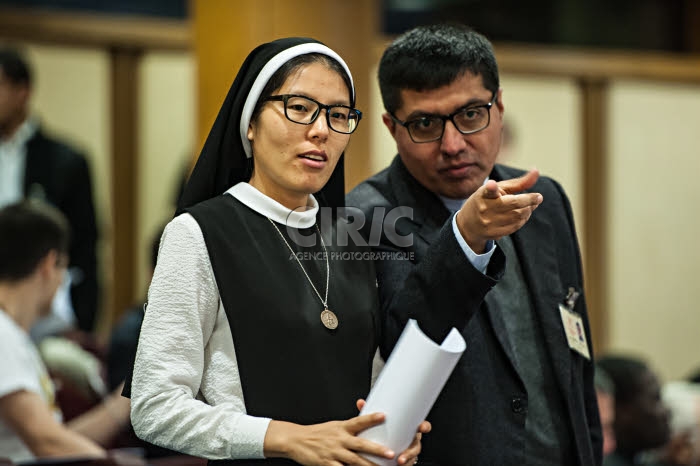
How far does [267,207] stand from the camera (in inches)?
74.2

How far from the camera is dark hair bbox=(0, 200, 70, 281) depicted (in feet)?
12.0

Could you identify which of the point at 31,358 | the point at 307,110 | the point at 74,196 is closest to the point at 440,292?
the point at 307,110

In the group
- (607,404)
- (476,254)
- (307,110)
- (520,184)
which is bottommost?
(607,404)

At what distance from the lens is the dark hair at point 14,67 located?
18.0ft

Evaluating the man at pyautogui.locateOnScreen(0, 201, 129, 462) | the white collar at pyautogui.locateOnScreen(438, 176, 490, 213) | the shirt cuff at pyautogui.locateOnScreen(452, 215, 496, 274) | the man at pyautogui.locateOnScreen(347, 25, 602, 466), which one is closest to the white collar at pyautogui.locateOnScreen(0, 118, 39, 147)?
the man at pyautogui.locateOnScreen(0, 201, 129, 462)

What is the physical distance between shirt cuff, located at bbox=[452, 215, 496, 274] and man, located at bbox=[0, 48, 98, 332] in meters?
4.15

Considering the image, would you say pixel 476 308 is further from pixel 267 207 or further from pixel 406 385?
pixel 267 207

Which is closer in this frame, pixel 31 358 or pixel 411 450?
pixel 411 450

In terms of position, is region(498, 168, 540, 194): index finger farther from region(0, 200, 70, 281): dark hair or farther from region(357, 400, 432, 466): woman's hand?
region(0, 200, 70, 281): dark hair

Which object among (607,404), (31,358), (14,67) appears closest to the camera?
(31,358)

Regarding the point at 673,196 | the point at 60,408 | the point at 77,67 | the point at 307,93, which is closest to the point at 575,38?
the point at 673,196

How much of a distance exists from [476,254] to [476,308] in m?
0.10

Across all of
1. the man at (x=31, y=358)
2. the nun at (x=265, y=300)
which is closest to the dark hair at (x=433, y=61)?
the nun at (x=265, y=300)

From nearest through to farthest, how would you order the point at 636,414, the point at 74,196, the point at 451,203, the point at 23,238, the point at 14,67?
the point at 451,203, the point at 23,238, the point at 636,414, the point at 14,67, the point at 74,196
